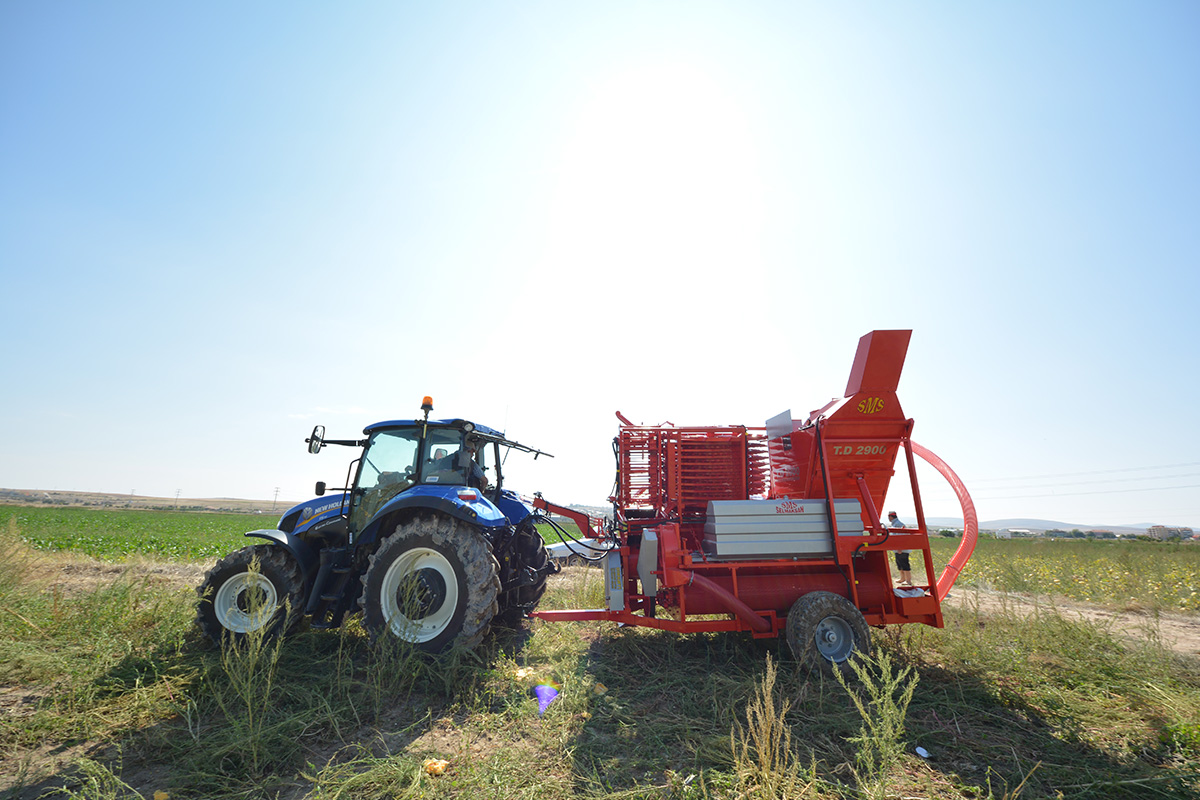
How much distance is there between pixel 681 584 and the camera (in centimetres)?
471

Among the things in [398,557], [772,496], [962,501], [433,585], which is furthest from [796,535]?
[398,557]

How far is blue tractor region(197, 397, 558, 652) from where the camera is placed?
456cm

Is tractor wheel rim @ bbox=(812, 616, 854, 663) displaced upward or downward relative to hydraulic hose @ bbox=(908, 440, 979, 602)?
downward

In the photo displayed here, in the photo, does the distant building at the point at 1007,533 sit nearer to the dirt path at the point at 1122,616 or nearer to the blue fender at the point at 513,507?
the dirt path at the point at 1122,616

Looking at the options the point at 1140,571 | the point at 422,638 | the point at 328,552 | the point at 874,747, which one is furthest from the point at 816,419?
the point at 1140,571

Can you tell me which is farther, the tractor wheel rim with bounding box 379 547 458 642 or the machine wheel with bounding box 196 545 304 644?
the machine wheel with bounding box 196 545 304 644

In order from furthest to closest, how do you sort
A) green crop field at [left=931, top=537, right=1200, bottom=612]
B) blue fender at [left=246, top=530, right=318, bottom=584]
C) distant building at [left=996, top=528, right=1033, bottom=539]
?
1. distant building at [left=996, top=528, right=1033, bottom=539]
2. green crop field at [left=931, top=537, right=1200, bottom=612]
3. blue fender at [left=246, top=530, right=318, bottom=584]

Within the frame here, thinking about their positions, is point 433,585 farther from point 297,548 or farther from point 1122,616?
point 1122,616

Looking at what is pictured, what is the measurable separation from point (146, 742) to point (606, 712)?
3.04 meters

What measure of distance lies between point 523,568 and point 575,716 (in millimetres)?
2302

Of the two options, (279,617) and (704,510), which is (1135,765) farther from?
(279,617)

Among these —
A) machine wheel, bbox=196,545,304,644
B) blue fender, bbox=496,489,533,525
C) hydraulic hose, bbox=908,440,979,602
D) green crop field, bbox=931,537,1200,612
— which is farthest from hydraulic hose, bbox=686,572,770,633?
green crop field, bbox=931,537,1200,612

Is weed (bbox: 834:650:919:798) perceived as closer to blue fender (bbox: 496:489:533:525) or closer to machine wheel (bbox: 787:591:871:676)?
machine wheel (bbox: 787:591:871:676)

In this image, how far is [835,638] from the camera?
4.67m
